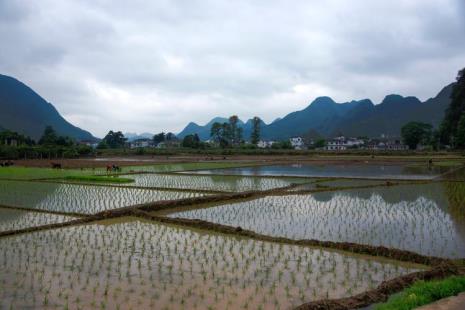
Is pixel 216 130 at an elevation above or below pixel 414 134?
above

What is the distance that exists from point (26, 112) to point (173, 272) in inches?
6018

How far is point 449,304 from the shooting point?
4711mm

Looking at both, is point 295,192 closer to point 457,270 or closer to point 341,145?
point 457,270

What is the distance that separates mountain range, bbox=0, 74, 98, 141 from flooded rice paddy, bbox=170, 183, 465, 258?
117366mm

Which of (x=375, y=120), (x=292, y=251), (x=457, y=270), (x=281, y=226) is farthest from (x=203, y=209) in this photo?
(x=375, y=120)

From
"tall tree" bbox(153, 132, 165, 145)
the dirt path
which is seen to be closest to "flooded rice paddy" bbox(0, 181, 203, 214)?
the dirt path

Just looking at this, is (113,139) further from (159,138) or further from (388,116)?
(388,116)

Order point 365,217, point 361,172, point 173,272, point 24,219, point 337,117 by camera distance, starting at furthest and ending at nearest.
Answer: point 337,117
point 361,172
point 24,219
point 365,217
point 173,272

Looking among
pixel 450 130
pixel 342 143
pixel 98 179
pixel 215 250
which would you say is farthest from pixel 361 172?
pixel 342 143

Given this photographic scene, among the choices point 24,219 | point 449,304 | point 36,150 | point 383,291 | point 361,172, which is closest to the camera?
point 449,304

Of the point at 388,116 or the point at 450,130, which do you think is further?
the point at 388,116

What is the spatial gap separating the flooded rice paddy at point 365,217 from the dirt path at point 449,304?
290cm

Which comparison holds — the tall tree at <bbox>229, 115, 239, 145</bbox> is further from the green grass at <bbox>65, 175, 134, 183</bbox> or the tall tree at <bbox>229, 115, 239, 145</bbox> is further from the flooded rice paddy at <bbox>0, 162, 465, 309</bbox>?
the flooded rice paddy at <bbox>0, 162, 465, 309</bbox>

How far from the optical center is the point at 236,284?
6074 mm
